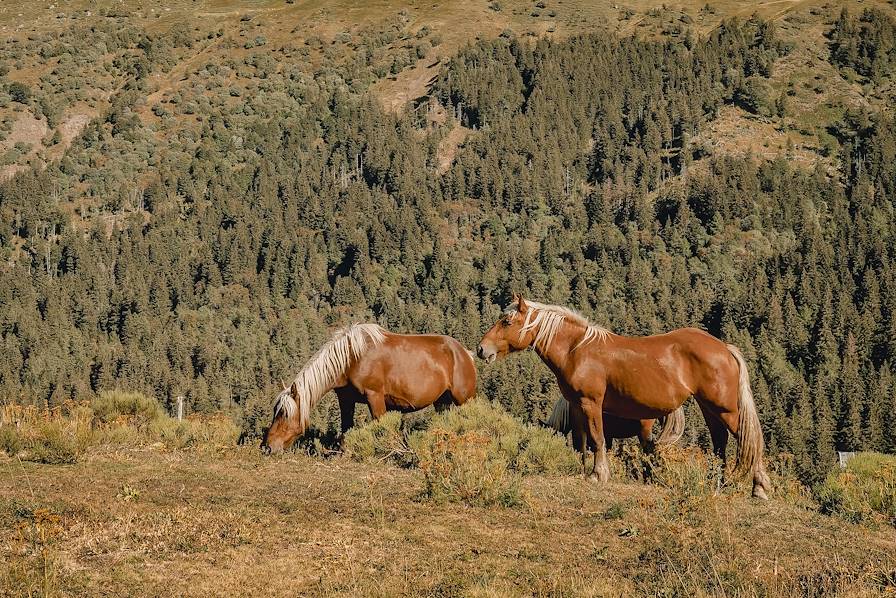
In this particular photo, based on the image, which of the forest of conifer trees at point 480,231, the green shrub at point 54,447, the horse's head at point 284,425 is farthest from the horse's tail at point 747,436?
the forest of conifer trees at point 480,231

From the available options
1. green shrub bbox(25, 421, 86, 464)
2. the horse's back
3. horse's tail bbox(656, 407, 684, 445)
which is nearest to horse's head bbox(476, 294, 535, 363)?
the horse's back

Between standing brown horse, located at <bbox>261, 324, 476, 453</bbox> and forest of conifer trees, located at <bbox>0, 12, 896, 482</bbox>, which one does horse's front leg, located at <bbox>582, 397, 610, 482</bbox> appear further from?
forest of conifer trees, located at <bbox>0, 12, 896, 482</bbox>

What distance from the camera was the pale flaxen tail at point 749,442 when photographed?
10.1m

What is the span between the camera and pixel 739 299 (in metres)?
121

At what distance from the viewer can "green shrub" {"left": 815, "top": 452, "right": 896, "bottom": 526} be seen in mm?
8805

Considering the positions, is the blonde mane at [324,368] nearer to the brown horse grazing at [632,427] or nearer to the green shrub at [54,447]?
the green shrub at [54,447]

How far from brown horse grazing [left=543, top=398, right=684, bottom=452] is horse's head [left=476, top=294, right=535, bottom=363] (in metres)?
1.53

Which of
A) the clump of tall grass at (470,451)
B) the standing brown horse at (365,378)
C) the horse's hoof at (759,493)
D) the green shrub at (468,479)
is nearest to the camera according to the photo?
the green shrub at (468,479)

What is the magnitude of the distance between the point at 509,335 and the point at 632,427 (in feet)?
8.17

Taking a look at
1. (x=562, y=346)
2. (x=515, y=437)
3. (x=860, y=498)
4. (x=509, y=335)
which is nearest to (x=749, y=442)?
(x=860, y=498)

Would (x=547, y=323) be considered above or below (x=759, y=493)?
above

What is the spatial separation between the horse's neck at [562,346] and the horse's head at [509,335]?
0.26m

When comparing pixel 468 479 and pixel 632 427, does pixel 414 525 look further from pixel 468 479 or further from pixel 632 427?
pixel 632 427

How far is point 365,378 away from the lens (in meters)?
12.7
